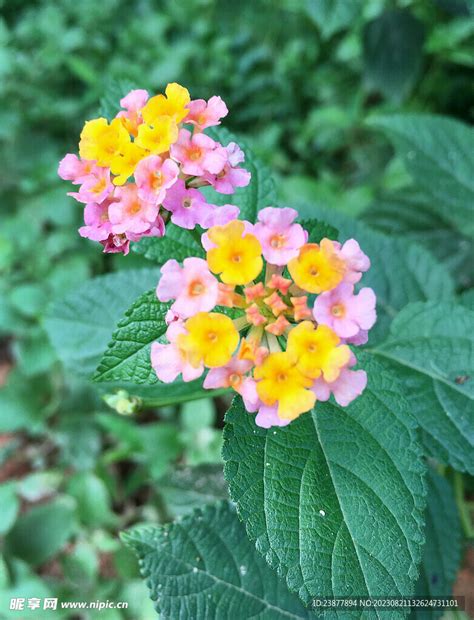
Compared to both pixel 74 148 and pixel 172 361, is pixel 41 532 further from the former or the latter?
pixel 74 148

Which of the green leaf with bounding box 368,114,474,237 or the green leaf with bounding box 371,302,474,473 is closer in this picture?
the green leaf with bounding box 371,302,474,473

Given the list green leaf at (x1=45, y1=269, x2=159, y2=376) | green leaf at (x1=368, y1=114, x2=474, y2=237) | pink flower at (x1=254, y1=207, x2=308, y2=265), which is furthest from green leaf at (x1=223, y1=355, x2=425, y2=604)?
green leaf at (x1=368, y1=114, x2=474, y2=237)

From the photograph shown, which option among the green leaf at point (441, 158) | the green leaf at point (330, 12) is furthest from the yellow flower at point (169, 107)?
the green leaf at point (330, 12)

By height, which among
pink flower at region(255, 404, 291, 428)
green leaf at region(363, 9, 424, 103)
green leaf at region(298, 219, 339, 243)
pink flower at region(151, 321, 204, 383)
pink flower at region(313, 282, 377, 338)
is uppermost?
green leaf at region(363, 9, 424, 103)

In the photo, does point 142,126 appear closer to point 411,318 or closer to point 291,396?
point 291,396

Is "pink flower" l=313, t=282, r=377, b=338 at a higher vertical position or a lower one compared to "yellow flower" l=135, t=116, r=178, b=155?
lower

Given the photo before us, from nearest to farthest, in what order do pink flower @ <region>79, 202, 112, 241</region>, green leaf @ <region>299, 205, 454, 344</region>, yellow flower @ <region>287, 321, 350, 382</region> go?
yellow flower @ <region>287, 321, 350, 382</region>, pink flower @ <region>79, 202, 112, 241</region>, green leaf @ <region>299, 205, 454, 344</region>

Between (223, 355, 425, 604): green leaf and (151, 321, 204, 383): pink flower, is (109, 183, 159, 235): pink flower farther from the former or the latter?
(223, 355, 425, 604): green leaf
